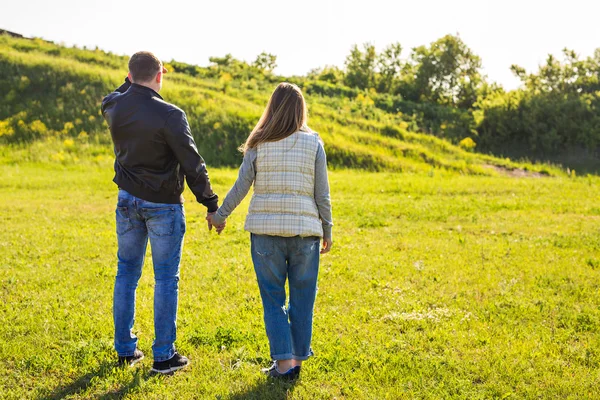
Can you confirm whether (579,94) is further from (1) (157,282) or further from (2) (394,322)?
(1) (157,282)

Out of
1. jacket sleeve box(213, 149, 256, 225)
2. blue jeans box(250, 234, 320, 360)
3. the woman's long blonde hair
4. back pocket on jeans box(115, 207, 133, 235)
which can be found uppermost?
the woman's long blonde hair

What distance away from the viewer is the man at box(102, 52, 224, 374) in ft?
14.3

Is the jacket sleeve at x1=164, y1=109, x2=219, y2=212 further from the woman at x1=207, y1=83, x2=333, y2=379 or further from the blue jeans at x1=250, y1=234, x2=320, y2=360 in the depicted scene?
the blue jeans at x1=250, y1=234, x2=320, y2=360

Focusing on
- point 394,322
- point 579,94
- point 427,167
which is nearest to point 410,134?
point 427,167

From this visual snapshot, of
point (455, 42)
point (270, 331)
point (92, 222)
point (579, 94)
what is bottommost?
point (92, 222)

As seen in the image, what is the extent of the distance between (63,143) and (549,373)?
21664 mm

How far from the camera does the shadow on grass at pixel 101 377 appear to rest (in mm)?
4266

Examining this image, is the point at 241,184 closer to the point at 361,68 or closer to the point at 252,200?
the point at 252,200

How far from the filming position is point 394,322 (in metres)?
5.89

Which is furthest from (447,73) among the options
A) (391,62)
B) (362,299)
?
(362,299)

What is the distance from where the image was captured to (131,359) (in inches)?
189

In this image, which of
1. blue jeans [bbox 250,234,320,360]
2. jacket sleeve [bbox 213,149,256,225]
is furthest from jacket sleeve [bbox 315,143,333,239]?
jacket sleeve [bbox 213,149,256,225]

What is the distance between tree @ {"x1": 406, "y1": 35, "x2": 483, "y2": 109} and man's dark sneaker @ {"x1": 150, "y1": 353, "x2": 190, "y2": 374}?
122 feet

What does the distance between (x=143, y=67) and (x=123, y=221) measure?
1.26m
